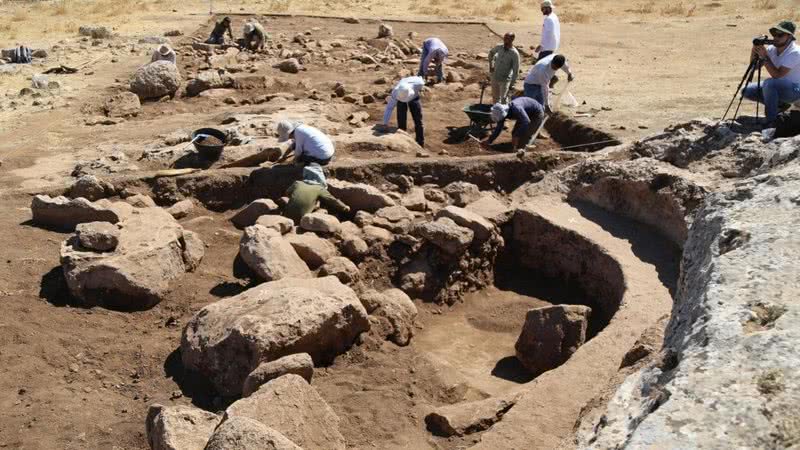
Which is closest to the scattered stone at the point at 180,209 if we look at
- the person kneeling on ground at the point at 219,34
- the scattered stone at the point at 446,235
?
the scattered stone at the point at 446,235

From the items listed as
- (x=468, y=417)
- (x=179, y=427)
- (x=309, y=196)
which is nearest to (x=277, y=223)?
(x=309, y=196)

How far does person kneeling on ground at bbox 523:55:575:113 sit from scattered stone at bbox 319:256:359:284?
5143 mm

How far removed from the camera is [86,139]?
12.3m

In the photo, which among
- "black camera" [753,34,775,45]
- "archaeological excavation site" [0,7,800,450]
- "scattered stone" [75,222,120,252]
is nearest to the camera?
"archaeological excavation site" [0,7,800,450]

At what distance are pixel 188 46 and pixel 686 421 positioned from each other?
17.8 metres

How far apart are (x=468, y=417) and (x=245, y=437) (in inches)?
79.0

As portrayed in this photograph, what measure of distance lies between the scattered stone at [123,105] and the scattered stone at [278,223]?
604 cm

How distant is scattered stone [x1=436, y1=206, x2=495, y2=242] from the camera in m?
8.91

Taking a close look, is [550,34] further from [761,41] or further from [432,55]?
[761,41]

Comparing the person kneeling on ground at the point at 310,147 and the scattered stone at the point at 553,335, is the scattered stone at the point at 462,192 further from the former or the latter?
the scattered stone at the point at 553,335

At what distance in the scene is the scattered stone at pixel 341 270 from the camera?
804 cm

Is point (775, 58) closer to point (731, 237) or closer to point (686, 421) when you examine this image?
point (731, 237)

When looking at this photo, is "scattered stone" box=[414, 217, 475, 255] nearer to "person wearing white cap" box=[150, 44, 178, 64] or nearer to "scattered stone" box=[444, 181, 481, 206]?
"scattered stone" box=[444, 181, 481, 206]

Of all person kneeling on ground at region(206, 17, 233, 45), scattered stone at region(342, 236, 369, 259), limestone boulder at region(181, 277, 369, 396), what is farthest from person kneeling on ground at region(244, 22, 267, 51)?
limestone boulder at region(181, 277, 369, 396)
